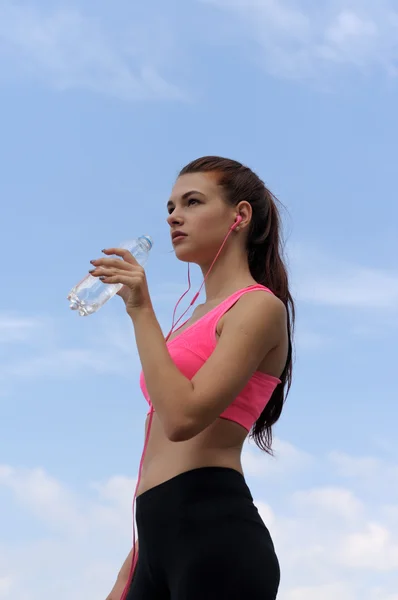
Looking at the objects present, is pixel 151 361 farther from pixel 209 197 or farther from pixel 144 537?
pixel 209 197

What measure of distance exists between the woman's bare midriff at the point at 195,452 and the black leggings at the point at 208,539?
3 cm

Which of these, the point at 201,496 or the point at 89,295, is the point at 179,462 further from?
the point at 89,295

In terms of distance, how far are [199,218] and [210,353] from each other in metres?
0.65

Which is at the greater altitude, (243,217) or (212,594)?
(243,217)

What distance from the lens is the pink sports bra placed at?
378 cm

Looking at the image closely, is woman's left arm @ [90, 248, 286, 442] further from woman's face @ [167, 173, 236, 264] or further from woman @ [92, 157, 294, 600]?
woman's face @ [167, 173, 236, 264]

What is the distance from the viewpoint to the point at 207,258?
13.8ft

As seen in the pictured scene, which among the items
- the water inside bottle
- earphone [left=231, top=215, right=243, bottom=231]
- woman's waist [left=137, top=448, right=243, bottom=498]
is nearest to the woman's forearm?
woman's waist [left=137, top=448, right=243, bottom=498]

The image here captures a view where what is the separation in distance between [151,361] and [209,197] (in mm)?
1056

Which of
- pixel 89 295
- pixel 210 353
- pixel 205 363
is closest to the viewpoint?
pixel 205 363

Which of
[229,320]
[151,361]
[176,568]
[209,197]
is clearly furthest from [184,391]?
[209,197]

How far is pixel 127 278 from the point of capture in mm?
3572

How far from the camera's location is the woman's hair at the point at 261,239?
14.1ft

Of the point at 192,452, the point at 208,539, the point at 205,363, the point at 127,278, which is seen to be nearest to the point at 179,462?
the point at 192,452
